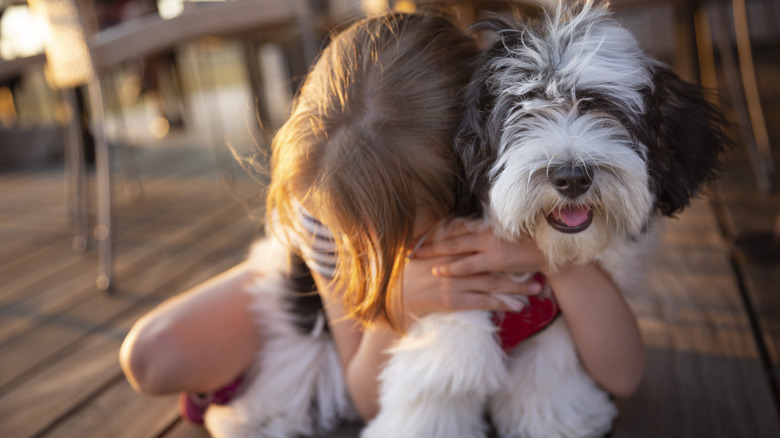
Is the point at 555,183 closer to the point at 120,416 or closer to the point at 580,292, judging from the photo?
the point at 580,292

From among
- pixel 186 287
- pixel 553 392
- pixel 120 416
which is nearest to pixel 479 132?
pixel 553 392

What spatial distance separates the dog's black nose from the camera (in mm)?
895

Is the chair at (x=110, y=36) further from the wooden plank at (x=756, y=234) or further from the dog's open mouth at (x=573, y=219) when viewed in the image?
the wooden plank at (x=756, y=234)

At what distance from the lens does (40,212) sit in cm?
379

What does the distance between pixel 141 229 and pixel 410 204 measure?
8.20ft

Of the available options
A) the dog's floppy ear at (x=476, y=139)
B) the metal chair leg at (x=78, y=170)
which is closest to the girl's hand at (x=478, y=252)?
the dog's floppy ear at (x=476, y=139)

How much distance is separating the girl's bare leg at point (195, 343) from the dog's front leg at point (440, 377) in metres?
0.44


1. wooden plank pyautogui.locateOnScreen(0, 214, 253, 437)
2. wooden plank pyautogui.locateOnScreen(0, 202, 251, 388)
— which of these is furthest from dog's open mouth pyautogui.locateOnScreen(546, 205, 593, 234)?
wooden plank pyautogui.locateOnScreen(0, 202, 251, 388)

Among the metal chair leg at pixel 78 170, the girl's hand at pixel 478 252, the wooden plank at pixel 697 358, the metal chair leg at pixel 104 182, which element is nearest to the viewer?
the girl's hand at pixel 478 252

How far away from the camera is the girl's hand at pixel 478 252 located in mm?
1134

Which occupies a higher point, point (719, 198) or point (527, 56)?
point (527, 56)

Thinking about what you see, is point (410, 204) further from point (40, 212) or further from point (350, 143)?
point (40, 212)

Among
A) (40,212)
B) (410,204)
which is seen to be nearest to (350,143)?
(410,204)

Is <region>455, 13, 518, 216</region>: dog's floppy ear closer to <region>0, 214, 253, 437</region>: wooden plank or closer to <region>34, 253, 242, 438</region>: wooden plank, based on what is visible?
<region>34, 253, 242, 438</region>: wooden plank
